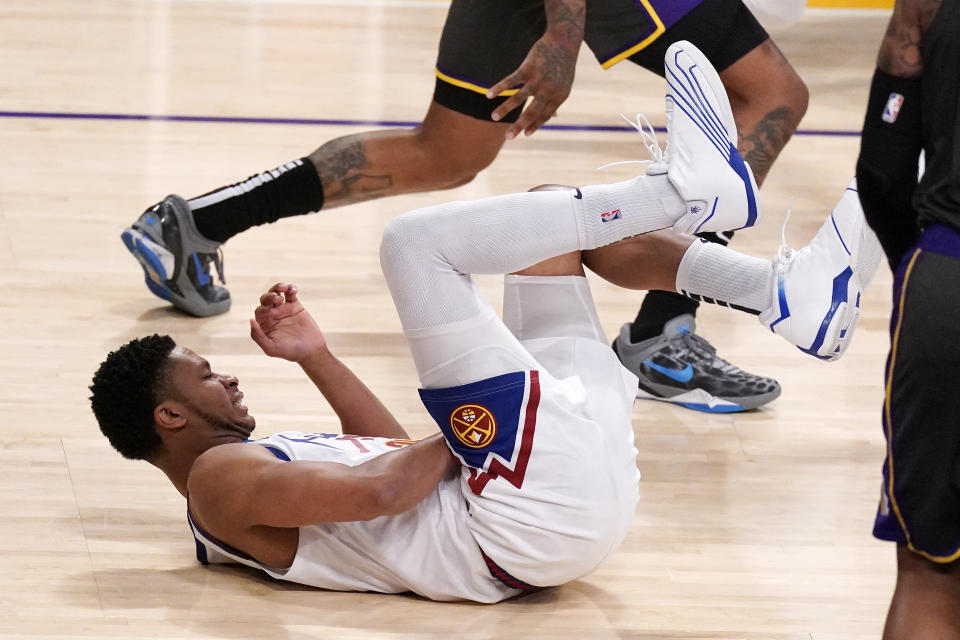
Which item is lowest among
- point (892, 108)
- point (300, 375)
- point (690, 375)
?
point (300, 375)

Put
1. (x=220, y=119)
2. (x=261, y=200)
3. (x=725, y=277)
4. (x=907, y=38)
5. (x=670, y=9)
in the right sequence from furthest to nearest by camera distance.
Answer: (x=220, y=119)
(x=261, y=200)
(x=670, y=9)
(x=725, y=277)
(x=907, y=38)

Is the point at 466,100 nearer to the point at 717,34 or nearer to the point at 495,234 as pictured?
the point at 717,34

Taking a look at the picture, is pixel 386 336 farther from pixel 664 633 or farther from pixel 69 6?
pixel 69 6

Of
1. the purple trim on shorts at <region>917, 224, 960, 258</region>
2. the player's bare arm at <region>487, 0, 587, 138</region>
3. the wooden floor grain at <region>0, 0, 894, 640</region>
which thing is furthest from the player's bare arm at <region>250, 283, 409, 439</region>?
the purple trim on shorts at <region>917, 224, 960, 258</region>

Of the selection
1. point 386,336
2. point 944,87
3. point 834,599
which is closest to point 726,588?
point 834,599

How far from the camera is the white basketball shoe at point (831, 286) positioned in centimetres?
238

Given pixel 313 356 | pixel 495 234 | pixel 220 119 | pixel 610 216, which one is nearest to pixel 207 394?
pixel 313 356

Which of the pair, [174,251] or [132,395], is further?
[174,251]

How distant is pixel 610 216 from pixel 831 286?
502 mm

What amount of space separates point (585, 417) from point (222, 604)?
2.18ft

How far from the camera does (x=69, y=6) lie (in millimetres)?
6762

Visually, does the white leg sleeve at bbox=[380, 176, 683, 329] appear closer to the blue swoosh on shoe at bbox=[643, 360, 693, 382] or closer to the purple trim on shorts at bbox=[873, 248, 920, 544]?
the purple trim on shorts at bbox=[873, 248, 920, 544]

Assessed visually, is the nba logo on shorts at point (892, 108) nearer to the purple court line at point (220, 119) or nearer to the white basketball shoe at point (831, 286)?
the white basketball shoe at point (831, 286)

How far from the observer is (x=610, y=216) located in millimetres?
2125
